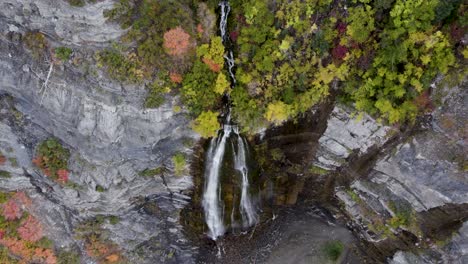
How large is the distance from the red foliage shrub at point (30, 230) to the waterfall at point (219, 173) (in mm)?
9673

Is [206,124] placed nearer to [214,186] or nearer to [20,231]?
[214,186]

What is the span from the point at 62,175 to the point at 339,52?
1575cm

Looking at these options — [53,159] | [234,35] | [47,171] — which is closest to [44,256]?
[47,171]

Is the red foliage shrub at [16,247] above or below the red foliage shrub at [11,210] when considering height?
below

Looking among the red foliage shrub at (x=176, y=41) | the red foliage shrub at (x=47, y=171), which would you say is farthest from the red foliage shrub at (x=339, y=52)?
the red foliage shrub at (x=47, y=171)

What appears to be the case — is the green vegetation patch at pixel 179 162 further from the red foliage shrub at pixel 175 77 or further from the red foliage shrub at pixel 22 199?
the red foliage shrub at pixel 22 199

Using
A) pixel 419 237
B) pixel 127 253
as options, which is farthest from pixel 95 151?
pixel 419 237

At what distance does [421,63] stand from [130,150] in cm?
1493

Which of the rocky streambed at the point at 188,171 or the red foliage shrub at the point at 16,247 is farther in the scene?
the red foliage shrub at the point at 16,247

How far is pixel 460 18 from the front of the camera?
1450 centimetres

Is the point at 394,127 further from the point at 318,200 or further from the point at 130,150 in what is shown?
the point at 130,150

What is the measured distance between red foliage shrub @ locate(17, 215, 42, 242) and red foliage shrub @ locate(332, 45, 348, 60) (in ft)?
62.2

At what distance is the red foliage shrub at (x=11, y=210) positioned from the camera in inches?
764

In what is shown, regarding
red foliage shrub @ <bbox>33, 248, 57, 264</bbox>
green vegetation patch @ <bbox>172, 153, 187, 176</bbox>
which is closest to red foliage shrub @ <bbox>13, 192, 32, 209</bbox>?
red foliage shrub @ <bbox>33, 248, 57, 264</bbox>
